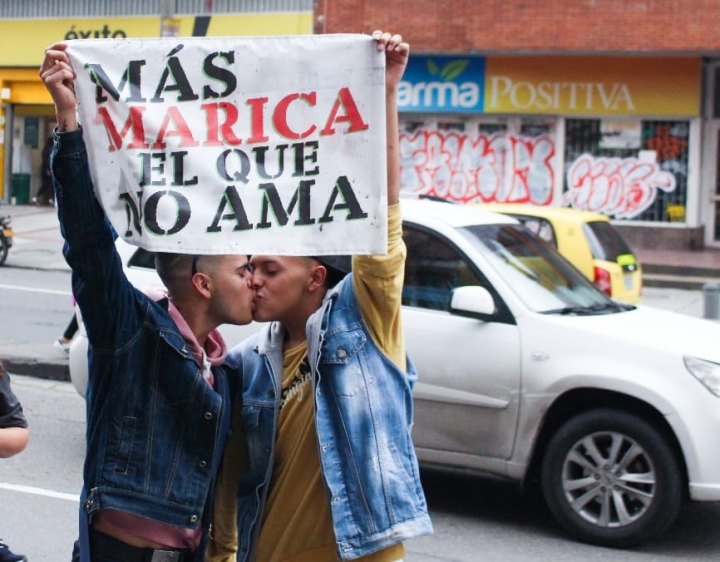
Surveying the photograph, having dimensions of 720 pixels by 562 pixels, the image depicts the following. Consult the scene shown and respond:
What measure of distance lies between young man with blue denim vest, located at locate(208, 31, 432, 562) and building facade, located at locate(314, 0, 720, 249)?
19.0 meters

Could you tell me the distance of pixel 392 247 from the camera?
309 centimetres

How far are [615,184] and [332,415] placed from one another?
2014 cm

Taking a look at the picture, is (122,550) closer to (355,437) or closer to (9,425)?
(355,437)

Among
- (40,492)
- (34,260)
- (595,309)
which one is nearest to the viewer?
(595,309)

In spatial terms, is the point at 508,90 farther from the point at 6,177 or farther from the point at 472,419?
the point at 472,419

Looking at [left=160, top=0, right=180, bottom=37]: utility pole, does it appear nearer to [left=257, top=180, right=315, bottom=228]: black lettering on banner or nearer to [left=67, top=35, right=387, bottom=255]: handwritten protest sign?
[left=67, top=35, right=387, bottom=255]: handwritten protest sign

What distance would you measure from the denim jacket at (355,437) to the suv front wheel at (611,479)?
3469 millimetres

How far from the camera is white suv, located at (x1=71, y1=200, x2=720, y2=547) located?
628cm

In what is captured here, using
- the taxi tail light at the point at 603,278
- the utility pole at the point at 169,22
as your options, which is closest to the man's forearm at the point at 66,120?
the taxi tail light at the point at 603,278

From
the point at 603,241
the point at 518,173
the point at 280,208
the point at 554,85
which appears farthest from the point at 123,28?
the point at 280,208

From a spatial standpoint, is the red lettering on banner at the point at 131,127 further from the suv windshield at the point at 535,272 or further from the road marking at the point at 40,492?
the road marking at the point at 40,492

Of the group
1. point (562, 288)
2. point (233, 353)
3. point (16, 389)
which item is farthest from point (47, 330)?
point (233, 353)

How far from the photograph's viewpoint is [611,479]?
252 inches

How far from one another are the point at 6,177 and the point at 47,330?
17381mm
